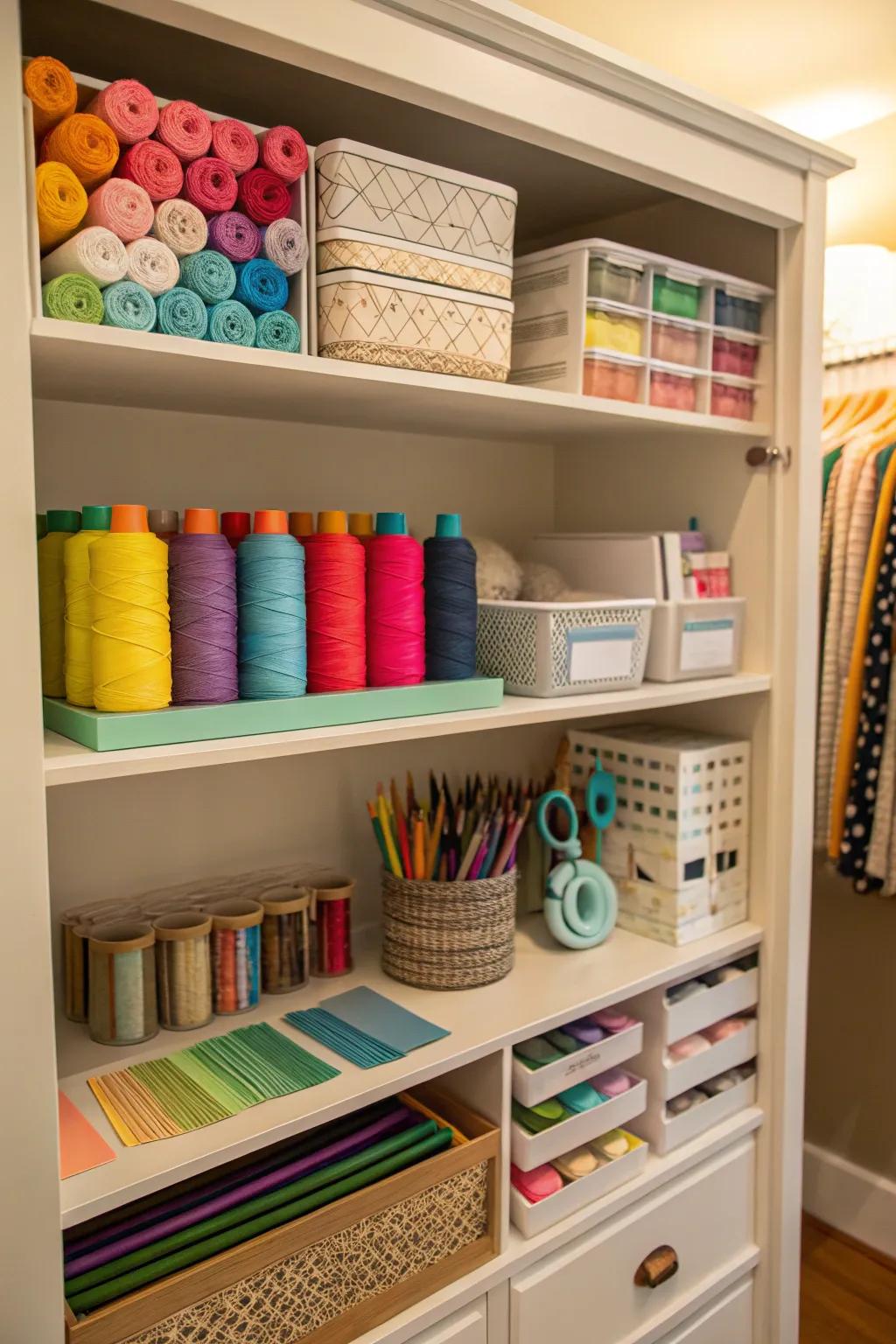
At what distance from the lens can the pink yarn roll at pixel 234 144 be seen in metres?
1.01

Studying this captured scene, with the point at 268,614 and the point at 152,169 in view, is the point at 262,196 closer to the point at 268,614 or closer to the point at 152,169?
the point at 152,169

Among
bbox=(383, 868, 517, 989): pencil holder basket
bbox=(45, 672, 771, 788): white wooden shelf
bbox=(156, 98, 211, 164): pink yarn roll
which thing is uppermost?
bbox=(156, 98, 211, 164): pink yarn roll

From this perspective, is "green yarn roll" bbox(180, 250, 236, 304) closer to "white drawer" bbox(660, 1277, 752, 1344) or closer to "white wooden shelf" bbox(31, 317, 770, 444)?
"white wooden shelf" bbox(31, 317, 770, 444)

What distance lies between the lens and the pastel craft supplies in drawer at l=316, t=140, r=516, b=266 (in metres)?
1.11

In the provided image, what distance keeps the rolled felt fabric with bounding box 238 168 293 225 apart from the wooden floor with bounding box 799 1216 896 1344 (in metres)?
2.01

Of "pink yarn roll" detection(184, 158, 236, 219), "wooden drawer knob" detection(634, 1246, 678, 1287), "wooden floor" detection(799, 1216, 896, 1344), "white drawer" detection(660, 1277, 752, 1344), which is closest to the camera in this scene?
"pink yarn roll" detection(184, 158, 236, 219)

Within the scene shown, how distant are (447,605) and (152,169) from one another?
548mm

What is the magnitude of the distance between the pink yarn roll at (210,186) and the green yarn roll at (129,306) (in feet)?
0.37

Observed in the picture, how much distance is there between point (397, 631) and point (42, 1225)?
26.0 inches

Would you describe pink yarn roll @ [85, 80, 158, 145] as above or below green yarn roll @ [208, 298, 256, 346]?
above

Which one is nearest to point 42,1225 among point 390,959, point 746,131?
point 390,959

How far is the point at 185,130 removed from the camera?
98 centimetres

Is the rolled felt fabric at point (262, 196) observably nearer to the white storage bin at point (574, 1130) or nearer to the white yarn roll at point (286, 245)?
the white yarn roll at point (286, 245)

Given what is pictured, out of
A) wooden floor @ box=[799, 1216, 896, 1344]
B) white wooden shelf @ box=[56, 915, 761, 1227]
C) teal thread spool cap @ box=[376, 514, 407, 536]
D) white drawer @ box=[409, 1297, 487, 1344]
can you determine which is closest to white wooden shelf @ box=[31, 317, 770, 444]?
teal thread spool cap @ box=[376, 514, 407, 536]
